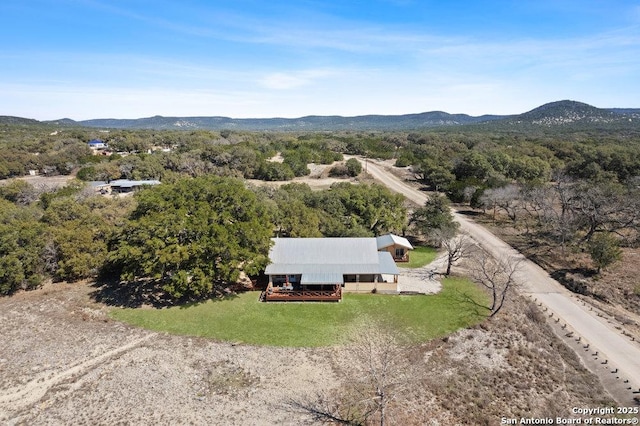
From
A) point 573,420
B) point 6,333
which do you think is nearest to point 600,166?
point 573,420

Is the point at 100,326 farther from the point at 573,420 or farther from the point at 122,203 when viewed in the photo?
the point at 573,420

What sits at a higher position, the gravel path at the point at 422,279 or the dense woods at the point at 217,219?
the dense woods at the point at 217,219


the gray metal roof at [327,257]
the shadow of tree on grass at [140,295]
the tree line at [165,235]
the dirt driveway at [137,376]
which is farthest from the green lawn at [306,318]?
the gray metal roof at [327,257]

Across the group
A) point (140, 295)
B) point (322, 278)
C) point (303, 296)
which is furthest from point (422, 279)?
point (140, 295)

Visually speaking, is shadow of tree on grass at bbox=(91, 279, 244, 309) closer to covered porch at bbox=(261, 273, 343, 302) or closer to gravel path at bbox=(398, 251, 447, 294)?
covered porch at bbox=(261, 273, 343, 302)

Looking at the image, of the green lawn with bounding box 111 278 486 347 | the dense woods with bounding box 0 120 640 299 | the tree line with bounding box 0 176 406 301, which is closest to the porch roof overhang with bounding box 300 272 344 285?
the green lawn with bounding box 111 278 486 347

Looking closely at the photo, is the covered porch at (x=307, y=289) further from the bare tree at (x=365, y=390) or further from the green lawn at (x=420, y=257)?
the green lawn at (x=420, y=257)
